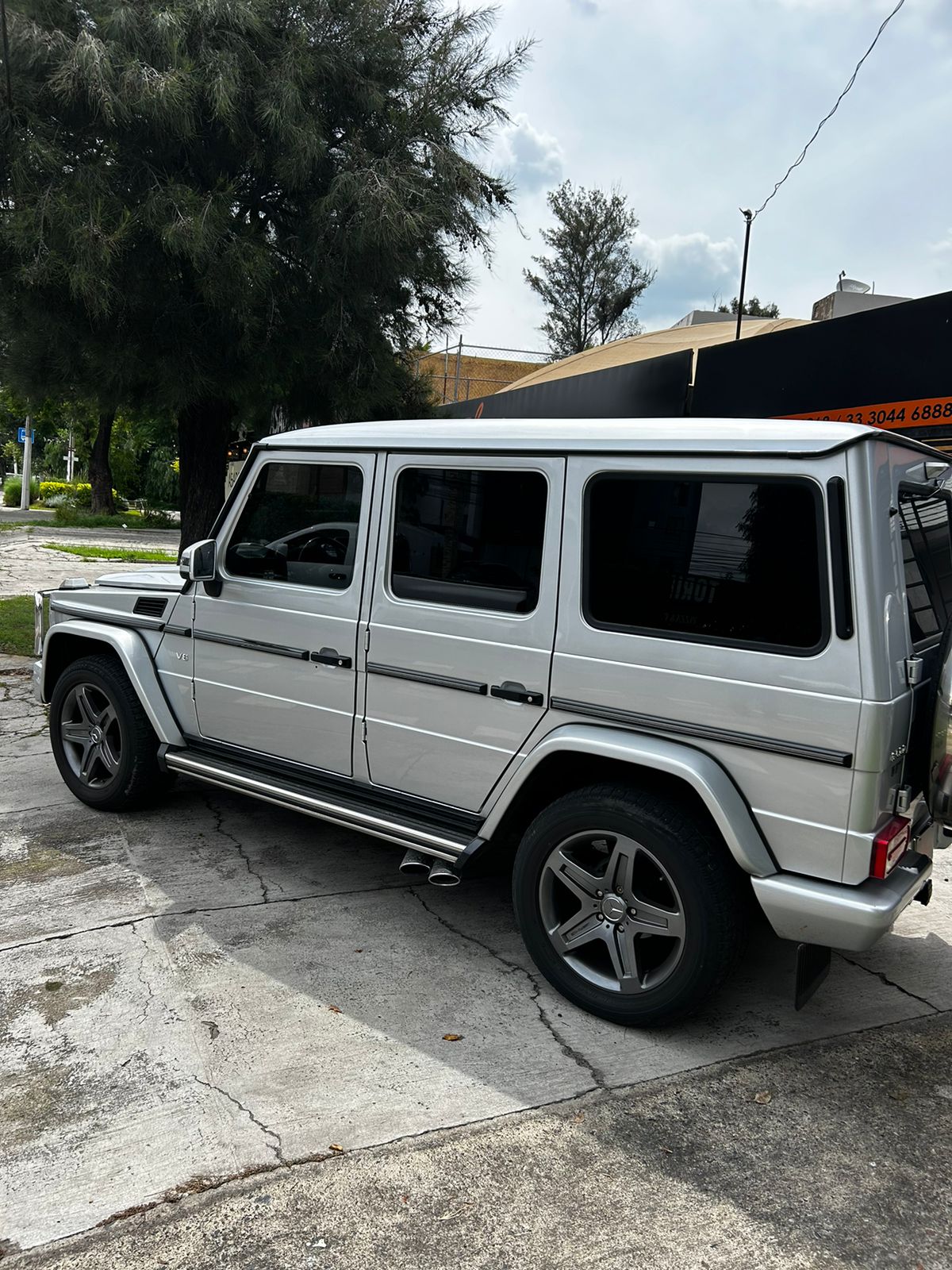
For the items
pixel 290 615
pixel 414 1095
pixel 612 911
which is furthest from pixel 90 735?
pixel 612 911

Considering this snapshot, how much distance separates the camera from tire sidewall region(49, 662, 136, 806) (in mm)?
4840

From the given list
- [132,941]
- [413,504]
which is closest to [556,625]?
[413,504]

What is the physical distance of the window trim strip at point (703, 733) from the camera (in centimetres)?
280

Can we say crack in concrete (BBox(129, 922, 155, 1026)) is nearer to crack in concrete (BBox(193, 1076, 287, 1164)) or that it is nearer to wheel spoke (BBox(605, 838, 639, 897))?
crack in concrete (BBox(193, 1076, 287, 1164))

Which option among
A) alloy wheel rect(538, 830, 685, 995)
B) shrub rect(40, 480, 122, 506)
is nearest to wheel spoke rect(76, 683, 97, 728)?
alloy wheel rect(538, 830, 685, 995)

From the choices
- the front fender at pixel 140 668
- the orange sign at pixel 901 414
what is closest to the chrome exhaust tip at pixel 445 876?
the front fender at pixel 140 668

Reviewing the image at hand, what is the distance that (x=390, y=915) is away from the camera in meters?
4.12

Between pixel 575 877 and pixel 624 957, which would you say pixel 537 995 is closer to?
pixel 624 957

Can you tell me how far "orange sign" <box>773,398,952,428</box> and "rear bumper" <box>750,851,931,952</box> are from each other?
3480 millimetres

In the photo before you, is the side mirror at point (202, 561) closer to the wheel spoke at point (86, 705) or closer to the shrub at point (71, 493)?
the wheel spoke at point (86, 705)

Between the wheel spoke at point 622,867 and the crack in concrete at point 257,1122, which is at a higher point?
the wheel spoke at point 622,867

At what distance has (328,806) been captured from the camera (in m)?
3.96

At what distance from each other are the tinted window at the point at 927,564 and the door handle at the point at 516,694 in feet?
4.07

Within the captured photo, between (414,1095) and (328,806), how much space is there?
1.30m
